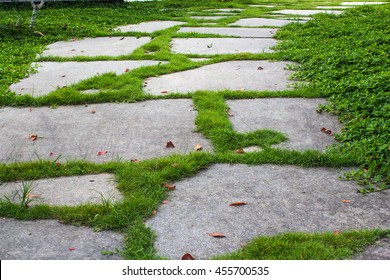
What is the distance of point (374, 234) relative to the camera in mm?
1908

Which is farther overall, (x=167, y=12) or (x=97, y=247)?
(x=167, y=12)

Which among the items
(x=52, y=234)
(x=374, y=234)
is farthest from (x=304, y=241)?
(x=52, y=234)

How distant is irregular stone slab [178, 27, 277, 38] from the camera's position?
6.71 m

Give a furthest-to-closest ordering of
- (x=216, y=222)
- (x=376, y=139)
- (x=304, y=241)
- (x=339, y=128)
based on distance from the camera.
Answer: (x=339, y=128) < (x=376, y=139) < (x=216, y=222) < (x=304, y=241)

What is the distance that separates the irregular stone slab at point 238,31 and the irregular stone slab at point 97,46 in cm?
104

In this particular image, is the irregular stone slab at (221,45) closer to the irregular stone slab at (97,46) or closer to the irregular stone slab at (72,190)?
the irregular stone slab at (97,46)

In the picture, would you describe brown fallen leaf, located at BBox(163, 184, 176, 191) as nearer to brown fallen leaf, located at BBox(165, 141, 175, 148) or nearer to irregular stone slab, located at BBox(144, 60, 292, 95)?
brown fallen leaf, located at BBox(165, 141, 175, 148)

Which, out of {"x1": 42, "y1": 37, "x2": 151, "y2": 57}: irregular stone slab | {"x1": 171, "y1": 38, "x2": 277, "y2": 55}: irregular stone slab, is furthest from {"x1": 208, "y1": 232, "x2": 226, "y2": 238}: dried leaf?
{"x1": 42, "y1": 37, "x2": 151, "y2": 57}: irregular stone slab

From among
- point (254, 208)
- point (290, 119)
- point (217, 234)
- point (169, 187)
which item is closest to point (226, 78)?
point (290, 119)

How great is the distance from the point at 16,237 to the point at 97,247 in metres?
0.37

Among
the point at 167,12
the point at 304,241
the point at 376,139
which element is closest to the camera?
the point at 304,241

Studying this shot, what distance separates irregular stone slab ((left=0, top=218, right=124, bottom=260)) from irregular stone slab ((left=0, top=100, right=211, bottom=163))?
71cm

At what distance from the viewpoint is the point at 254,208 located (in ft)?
7.06
